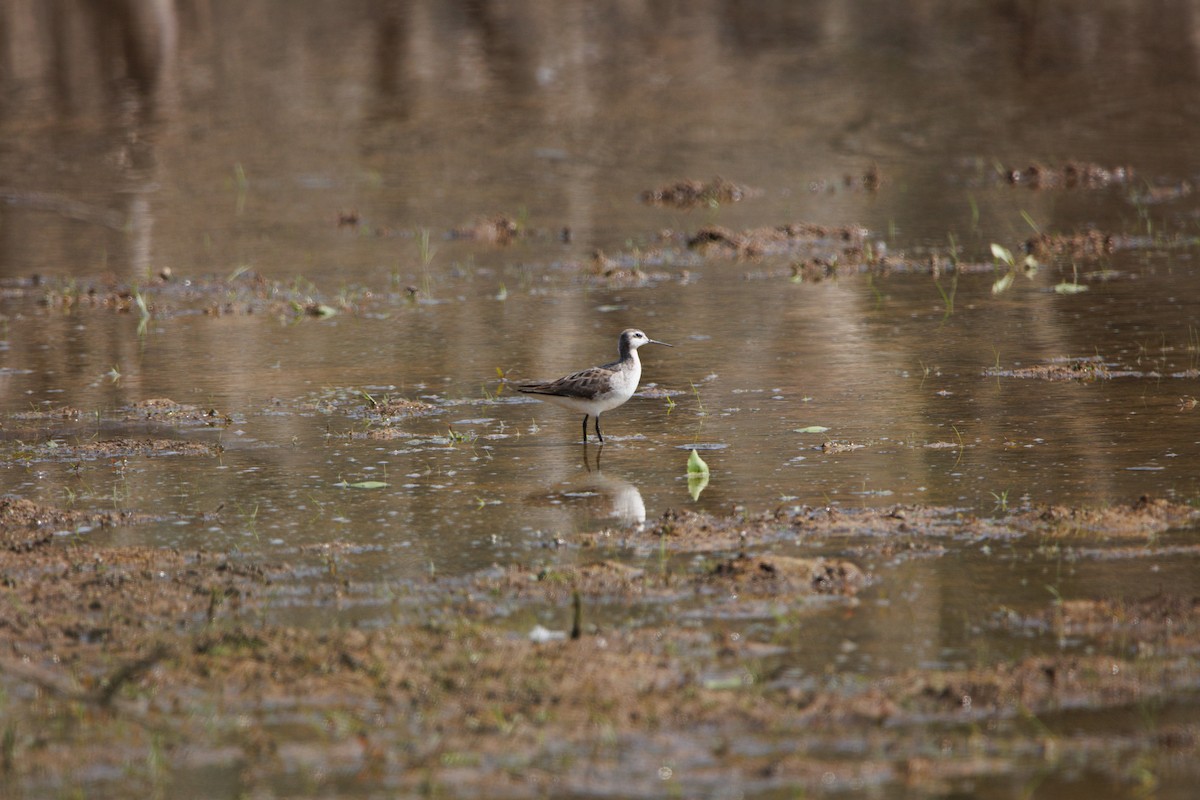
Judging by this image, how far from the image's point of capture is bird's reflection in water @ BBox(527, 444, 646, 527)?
9.01m

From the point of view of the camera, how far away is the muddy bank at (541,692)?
5859 mm

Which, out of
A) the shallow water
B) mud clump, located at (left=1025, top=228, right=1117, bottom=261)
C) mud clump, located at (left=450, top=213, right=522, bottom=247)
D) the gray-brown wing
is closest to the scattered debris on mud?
A: the shallow water

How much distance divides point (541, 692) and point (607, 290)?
33.3 ft

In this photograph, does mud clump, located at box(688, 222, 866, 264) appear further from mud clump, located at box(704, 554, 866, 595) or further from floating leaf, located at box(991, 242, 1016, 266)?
mud clump, located at box(704, 554, 866, 595)

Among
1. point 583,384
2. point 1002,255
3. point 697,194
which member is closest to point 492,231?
point 697,194

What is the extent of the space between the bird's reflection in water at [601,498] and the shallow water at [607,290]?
0.04 metres

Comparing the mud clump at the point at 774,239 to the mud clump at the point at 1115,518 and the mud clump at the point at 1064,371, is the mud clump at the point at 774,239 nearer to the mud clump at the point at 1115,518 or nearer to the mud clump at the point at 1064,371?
the mud clump at the point at 1064,371

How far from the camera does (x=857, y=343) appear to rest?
13539 mm

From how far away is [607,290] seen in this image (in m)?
16.3

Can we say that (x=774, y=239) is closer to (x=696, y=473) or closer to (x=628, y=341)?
(x=628, y=341)

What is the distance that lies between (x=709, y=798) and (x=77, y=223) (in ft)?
58.9

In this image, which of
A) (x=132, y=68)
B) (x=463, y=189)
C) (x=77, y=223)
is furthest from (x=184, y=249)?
(x=132, y=68)

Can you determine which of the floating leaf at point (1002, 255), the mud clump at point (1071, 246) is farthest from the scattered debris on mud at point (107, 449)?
the mud clump at point (1071, 246)

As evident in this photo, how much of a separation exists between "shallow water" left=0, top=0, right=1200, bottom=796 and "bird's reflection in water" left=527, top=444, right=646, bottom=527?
38mm
